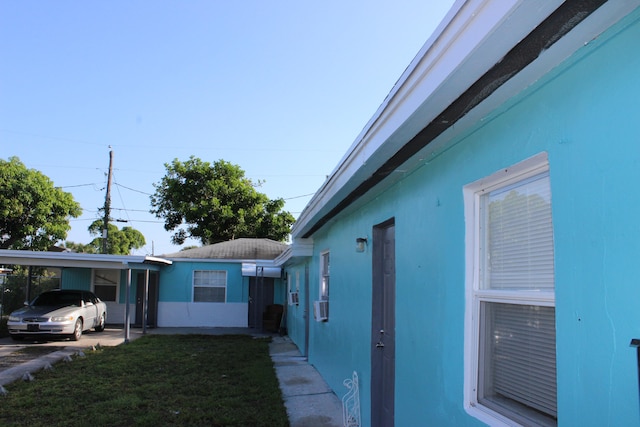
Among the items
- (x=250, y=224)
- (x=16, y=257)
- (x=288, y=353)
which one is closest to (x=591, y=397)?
(x=288, y=353)

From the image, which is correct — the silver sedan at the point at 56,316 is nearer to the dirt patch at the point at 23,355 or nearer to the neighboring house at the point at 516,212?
the dirt patch at the point at 23,355

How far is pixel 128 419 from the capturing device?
20.2 feet

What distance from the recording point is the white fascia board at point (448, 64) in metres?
1.83

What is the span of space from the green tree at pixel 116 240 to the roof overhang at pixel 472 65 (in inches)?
1649

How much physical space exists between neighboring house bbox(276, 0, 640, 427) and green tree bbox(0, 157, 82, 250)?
912 inches

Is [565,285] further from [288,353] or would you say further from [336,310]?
[288,353]

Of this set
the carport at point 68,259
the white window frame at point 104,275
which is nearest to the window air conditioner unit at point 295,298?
the carport at point 68,259

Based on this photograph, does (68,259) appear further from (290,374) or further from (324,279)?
(324,279)

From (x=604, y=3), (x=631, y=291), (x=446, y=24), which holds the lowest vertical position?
(x=631, y=291)

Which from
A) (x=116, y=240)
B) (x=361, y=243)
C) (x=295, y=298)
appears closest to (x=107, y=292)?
(x=295, y=298)

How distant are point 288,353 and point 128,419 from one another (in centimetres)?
604

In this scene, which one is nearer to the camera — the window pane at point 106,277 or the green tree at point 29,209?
the window pane at point 106,277

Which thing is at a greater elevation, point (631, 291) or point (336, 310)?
point (631, 291)

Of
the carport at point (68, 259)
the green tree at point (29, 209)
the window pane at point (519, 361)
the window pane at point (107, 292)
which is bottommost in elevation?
the window pane at point (107, 292)
